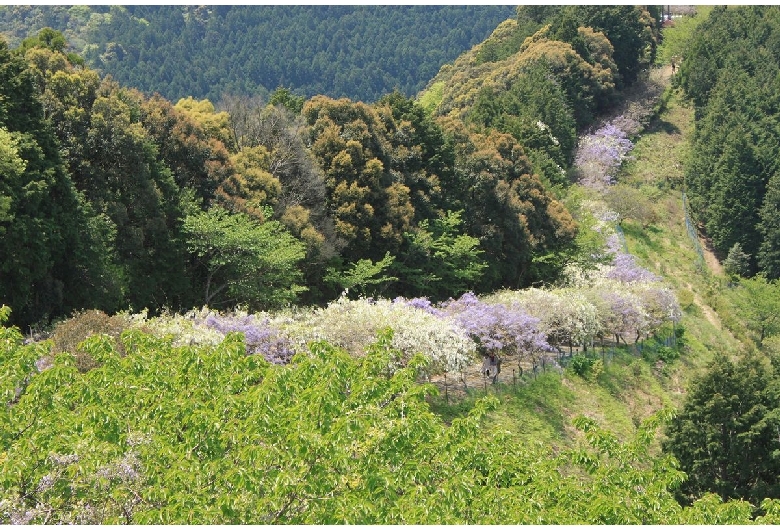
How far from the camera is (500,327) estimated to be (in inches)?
1185

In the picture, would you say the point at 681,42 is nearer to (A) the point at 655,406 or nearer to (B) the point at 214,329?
(A) the point at 655,406

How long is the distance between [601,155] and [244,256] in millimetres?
38674

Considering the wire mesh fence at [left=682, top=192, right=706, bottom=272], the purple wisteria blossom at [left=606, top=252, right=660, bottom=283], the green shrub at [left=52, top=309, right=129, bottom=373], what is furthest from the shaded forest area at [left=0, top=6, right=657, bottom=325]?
the wire mesh fence at [left=682, top=192, right=706, bottom=272]

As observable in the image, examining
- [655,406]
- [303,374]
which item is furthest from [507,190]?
[303,374]

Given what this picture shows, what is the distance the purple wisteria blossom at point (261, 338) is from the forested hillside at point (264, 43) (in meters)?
94.5

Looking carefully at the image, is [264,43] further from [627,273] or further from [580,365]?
[580,365]

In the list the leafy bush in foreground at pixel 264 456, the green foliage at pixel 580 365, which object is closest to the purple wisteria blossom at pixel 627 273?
the green foliage at pixel 580 365

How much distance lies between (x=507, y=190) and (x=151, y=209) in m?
19.0

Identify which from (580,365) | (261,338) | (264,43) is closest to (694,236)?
(580,365)

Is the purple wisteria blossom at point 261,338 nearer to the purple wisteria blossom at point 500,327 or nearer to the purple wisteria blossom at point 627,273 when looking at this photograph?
the purple wisteria blossom at point 500,327

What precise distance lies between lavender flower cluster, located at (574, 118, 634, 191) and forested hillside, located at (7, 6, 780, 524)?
0.25 meters

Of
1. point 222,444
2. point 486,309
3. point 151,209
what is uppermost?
point 222,444

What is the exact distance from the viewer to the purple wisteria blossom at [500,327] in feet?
96.5

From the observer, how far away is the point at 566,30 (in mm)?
70562
